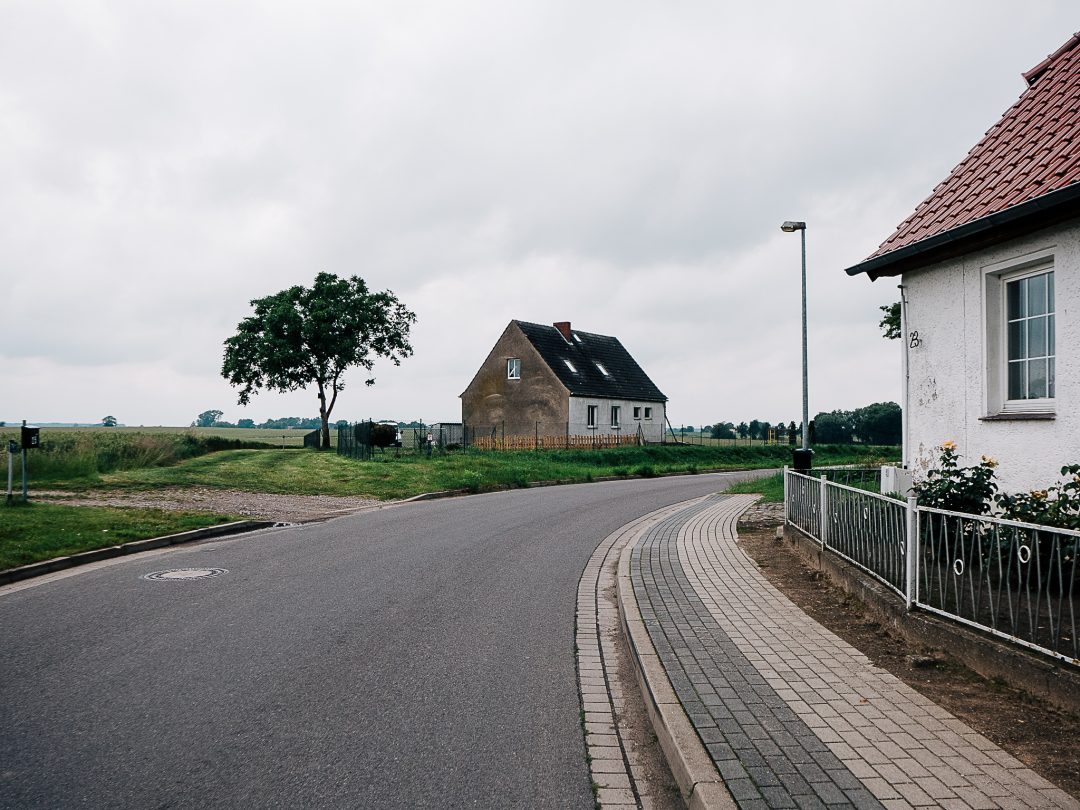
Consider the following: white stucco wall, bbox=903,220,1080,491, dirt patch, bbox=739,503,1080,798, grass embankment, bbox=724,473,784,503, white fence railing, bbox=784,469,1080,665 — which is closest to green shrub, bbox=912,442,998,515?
white fence railing, bbox=784,469,1080,665

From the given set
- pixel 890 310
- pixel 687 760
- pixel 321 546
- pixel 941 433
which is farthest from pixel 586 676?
pixel 890 310

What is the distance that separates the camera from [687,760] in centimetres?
403

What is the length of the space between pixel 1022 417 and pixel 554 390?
41223 mm

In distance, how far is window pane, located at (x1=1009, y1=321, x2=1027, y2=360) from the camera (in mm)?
8555

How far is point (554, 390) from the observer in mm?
49094

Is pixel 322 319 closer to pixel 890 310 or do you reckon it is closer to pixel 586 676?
pixel 890 310

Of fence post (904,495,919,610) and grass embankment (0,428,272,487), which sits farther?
grass embankment (0,428,272,487)

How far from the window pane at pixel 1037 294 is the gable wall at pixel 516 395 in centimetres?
4001

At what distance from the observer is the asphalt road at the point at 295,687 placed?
13.1 ft

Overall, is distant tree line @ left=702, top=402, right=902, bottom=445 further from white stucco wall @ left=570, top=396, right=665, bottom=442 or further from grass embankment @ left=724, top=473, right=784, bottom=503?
grass embankment @ left=724, top=473, right=784, bottom=503

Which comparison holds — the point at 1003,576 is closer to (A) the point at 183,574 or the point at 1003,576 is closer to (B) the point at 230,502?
(A) the point at 183,574

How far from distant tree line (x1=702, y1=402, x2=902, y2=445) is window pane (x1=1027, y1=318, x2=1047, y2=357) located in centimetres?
5611

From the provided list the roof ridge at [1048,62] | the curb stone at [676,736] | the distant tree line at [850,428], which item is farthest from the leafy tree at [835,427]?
the curb stone at [676,736]

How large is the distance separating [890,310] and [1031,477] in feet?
72.5
